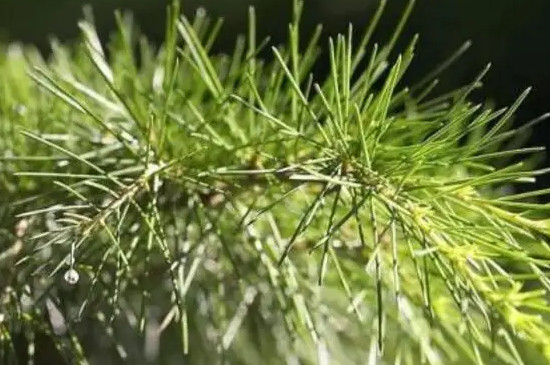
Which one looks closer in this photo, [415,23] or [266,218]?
[266,218]

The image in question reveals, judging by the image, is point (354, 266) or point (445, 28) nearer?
point (354, 266)

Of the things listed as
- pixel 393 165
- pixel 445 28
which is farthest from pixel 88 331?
pixel 445 28

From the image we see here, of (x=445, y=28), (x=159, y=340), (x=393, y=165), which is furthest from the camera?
(x=445, y=28)

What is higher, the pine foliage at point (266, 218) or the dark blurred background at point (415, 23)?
the dark blurred background at point (415, 23)

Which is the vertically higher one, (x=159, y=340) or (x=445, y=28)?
(x=445, y=28)

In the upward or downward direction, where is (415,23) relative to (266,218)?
upward

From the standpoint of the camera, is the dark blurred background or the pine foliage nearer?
the pine foliage

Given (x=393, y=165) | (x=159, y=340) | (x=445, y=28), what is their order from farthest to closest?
(x=445, y=28)
(x=159, y=340)
(x=393, y=165)

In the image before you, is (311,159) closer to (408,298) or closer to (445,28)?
(408,298)
